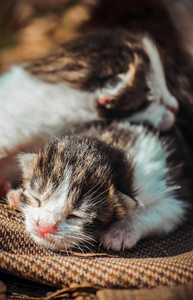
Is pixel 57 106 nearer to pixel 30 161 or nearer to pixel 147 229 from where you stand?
pixel 30 161

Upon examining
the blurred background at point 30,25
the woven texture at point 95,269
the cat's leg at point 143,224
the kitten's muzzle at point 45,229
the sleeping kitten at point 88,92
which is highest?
the blurred background at point 30,25

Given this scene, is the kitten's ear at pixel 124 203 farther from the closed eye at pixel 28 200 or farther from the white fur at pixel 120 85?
the white fur at pixel 120 85

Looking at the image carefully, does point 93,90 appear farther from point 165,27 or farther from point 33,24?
point 33,24

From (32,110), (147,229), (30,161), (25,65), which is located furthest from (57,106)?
(147,229)

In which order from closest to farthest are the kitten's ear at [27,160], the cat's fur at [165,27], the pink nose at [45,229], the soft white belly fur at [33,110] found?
1. the pink nose at [45,229]
2. the kitten's ear at [27,160]
3. the soft white belly fur at [33,110]
4. the cat's fur at [165,27]

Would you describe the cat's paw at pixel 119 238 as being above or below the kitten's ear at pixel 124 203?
below

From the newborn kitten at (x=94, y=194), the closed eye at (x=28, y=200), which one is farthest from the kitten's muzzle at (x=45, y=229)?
the closed eye at (x=28, y=200)
